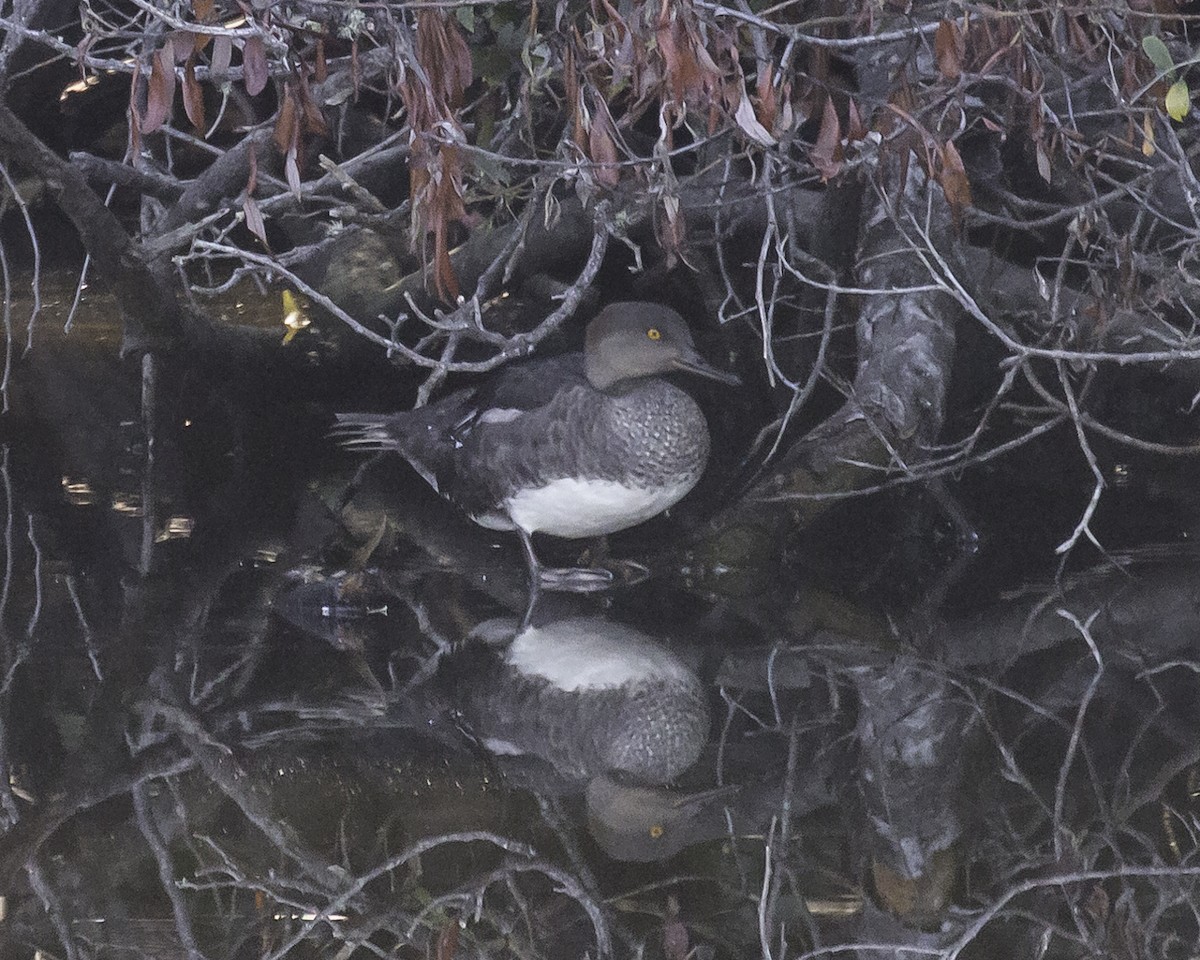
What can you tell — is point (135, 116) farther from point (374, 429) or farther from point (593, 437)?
point (374, 429)

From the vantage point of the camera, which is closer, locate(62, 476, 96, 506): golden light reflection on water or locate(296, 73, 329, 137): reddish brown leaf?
locate(296, 73, 329, 137): reddish brown leaf

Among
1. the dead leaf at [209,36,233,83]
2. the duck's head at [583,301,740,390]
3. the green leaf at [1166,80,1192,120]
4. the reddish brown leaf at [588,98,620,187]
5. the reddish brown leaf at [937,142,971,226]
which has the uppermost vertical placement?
the dead leaf at [209,36,233,83]

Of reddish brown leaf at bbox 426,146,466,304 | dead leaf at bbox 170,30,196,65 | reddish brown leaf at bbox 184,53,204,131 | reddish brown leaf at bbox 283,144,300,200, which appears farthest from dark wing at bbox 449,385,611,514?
dead leaf at bbox 170,30,196,65

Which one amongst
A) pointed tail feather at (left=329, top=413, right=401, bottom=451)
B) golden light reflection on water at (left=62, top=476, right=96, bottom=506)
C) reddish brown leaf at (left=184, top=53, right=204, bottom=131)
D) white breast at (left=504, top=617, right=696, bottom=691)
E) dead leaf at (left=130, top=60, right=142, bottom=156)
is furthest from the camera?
golden light reflection on water at (left=62, top=476, right=96, bottom=506)

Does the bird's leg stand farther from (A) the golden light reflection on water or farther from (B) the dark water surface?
(A) the golden light reflection on water

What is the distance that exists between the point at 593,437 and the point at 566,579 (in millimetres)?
412

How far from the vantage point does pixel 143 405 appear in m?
6.07

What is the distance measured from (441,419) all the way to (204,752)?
71.3 inches

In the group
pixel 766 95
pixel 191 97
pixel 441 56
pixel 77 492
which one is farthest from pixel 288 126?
pixel 77 492

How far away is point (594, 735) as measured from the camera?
3.27 metres

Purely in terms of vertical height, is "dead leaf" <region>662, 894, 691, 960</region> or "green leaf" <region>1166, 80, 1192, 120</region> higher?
"green leaf" <region>1166, 80, 1192, 120</region>

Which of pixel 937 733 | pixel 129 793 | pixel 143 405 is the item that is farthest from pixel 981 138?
pixel 129 793

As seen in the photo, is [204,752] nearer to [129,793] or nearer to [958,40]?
[129,793]

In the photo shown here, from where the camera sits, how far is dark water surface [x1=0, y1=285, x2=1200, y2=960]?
254cm
